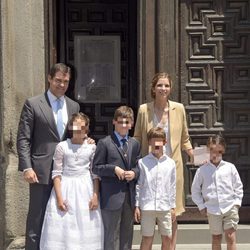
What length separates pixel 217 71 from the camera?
28.1 ft

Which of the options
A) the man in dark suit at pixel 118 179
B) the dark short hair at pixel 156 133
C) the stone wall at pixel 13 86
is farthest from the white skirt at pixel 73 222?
the stone wall at pixel 13 86

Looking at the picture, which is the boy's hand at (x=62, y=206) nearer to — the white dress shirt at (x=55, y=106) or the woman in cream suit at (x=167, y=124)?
the white dress shirt at (x=55, y=106)

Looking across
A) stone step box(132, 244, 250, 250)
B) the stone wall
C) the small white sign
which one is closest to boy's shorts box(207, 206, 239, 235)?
the small white sign

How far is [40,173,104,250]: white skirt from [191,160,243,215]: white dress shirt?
980 millimetres

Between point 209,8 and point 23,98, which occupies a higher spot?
point 209,8

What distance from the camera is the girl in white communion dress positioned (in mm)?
6566

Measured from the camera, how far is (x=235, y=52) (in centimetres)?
859

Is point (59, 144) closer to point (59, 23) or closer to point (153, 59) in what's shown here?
point (153, 59)

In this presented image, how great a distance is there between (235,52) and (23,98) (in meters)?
2.45

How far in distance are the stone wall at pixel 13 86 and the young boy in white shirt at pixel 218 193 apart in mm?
2012

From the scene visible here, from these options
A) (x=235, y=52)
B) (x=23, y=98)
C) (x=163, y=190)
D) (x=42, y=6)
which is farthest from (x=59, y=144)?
(x=235, y=52)

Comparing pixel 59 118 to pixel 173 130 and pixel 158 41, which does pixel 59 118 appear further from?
pixel 158 41

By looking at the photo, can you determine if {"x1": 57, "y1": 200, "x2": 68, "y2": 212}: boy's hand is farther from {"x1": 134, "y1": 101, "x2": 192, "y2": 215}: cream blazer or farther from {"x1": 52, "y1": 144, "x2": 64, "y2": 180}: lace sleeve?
{"x1": 134, "y1": 101, "x2": 192, "y2": 215}: cream blazer

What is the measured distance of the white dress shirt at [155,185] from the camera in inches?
264
